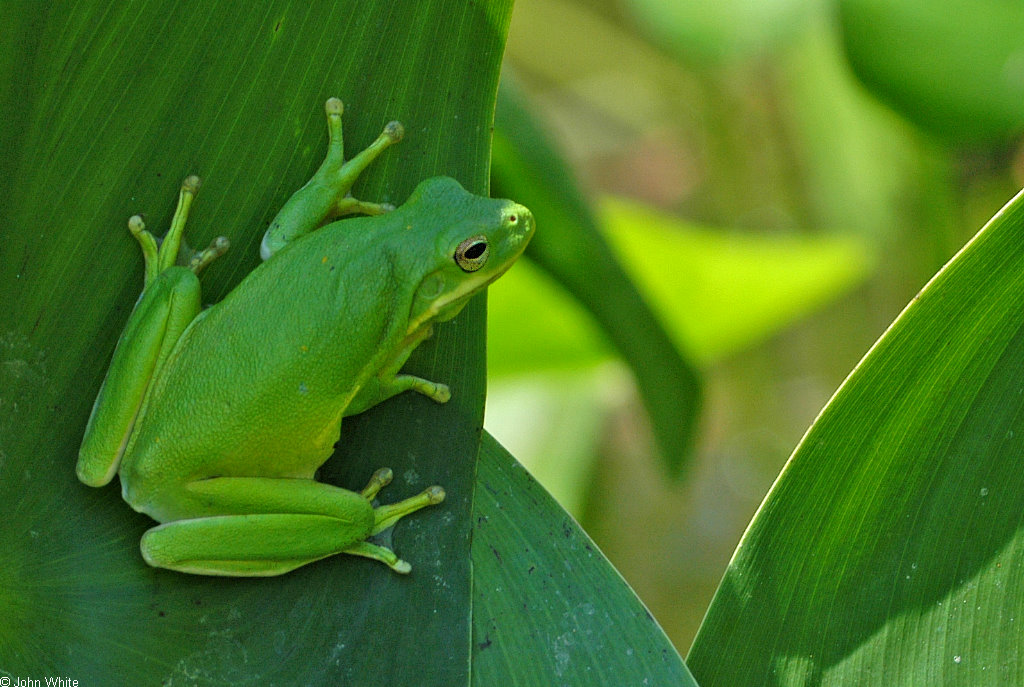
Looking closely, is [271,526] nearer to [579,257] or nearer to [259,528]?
[259,528]

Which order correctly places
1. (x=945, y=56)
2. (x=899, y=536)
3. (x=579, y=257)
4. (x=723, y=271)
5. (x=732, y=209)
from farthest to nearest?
(x=732, y=209)
(x=723, y=271)
(x=945, y=56)
(x=579, y=257)
(x=899, y=536)

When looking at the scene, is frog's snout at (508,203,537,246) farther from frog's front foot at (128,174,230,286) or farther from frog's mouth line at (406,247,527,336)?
frog's front foot at (128,174,230,286)

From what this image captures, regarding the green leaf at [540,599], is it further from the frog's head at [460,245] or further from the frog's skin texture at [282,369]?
the frog's head at [460,245]

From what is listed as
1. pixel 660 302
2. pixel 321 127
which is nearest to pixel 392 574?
pixel 321 127

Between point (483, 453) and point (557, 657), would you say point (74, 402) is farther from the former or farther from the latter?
point (557, 657)

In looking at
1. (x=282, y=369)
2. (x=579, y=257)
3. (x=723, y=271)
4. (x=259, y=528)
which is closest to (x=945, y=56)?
(x=723, y=271)

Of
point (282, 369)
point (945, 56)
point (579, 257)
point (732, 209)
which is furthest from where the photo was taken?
point (732, 209)

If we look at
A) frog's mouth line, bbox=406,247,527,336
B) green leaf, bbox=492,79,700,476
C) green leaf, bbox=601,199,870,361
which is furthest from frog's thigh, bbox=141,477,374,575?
green leaf, bbox=601,199,870,361
